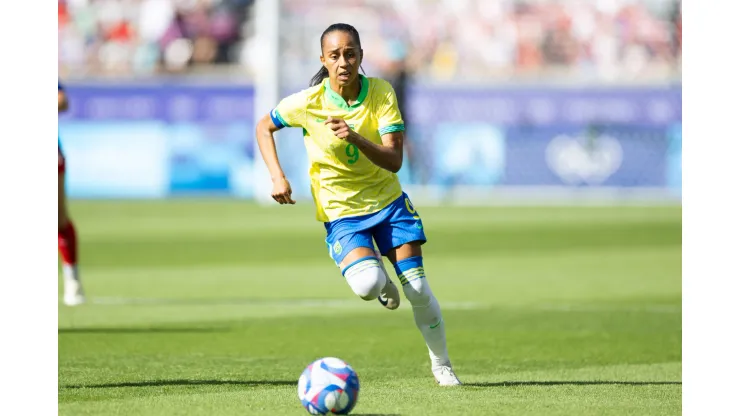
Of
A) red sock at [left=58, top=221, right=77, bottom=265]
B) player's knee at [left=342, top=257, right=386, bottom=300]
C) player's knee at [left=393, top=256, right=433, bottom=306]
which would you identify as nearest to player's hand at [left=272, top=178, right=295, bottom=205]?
player's knee at [left=342, top=257, right=386, bottom=300]

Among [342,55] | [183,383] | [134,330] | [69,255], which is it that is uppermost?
[342,55]

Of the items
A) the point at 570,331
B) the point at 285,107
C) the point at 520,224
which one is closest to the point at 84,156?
the point at 520,224

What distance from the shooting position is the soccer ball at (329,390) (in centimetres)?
595

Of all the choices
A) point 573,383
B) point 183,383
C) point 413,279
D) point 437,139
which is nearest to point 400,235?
point 413,279

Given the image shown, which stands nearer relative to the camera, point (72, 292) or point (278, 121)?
→ point (278, 121)

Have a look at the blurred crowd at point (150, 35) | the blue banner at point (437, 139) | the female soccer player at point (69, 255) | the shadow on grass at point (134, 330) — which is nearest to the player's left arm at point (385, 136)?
the shadow on grass at point (134, 330)

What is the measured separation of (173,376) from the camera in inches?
296

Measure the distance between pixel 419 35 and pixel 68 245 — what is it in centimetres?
2277

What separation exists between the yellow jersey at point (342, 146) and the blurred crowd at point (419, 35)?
81.2ft

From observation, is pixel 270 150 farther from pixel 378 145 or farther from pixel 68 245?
pixel 68 245

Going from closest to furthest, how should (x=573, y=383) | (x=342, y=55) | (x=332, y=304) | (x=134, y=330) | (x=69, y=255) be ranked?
(x=342, y=55) → (x=573, y=383) → (x=134, y=330) → (x=69, y=255) → (x=332, y=304)

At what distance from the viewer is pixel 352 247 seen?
718 cm

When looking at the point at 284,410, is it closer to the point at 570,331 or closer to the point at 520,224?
the point at 570,331
